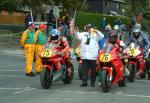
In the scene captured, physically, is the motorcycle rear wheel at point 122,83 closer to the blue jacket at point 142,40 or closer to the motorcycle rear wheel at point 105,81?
the motorcycle rear wheel at point 105,81

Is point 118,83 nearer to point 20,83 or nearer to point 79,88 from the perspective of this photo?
point 79,88

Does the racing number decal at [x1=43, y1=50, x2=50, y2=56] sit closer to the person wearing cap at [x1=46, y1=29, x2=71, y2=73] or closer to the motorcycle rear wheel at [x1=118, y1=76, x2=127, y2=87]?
the person wearing cap at [x1=46, y1=29, x2=71, y2=73]

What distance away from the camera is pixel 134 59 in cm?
1745

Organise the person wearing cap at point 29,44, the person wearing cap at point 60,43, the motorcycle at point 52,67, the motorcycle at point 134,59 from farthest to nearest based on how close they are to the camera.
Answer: the person wearing cap at point 29,44, the motorcycle at point 134,59, the person wearing cap at point 60,43, the motorcycle at point 52,67

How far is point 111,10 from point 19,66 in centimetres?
7147

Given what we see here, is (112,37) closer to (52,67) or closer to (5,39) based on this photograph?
(52,67)

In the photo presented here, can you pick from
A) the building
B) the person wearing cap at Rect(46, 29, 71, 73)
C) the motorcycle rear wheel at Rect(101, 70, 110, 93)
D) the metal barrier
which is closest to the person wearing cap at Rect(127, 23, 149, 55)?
the person wearing cap at Rect(46, 29, 71, 73)

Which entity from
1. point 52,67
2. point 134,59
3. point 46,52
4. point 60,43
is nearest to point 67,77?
point 60,43

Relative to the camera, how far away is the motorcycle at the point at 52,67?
14797 mm

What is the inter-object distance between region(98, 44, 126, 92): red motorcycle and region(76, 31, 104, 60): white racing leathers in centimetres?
66

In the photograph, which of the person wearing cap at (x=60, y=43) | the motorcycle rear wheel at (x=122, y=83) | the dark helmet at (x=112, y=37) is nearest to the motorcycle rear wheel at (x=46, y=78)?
the person wearing cap at (x=60, y=43)

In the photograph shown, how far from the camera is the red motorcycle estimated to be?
14.2m

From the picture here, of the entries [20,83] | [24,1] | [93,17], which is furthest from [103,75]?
[93,17]

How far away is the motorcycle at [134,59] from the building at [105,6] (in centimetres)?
6666
